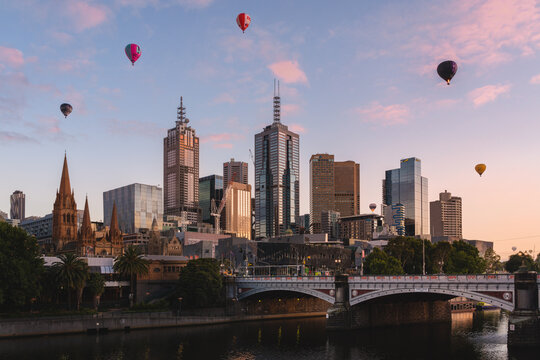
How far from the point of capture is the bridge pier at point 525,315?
271ft

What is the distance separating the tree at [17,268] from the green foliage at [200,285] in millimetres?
30459

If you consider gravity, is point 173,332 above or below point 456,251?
below

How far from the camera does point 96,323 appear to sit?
4156 inches

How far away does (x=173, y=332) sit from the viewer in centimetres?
10762

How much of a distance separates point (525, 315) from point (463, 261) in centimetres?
8190

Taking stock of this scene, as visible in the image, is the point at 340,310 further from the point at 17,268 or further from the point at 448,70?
the point at 17,268

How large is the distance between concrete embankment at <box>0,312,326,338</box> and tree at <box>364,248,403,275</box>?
4472cm

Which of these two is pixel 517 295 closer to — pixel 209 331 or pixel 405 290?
pixel 405 290

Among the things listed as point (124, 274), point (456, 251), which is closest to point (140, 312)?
point (124, 274)

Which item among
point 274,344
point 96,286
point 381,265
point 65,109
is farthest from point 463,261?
point 65,109

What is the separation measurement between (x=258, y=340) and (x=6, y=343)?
4203cm

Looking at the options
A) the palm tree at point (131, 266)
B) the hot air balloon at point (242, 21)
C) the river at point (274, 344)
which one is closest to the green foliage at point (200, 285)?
the river at point (274, 344)

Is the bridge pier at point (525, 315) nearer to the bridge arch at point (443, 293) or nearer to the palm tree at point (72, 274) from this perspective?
the bridge arch at point (443, 293)

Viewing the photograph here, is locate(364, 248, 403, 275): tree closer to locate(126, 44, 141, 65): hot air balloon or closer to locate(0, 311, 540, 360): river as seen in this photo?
locate(0, 311, 540, 360): river
